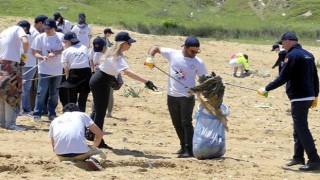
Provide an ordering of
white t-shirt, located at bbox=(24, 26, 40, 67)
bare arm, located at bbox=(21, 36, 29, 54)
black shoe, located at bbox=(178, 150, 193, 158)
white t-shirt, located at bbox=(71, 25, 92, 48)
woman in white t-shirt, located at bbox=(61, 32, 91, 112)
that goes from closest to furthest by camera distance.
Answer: black shoe, located at bbox=(178, 150, 193, 158) < bare arm, located at bbox=(21, 36, 29, 54) < woman in white t-shirt, located at bbox=(61, 32, 91, 112) < white t-shirt, located at bbox=(24, 26, 40, 67) < white t-shirt, located at bbox=(71, 25, 92, 48)

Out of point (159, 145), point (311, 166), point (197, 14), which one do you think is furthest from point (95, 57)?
point (197, 14)

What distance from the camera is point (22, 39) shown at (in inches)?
455

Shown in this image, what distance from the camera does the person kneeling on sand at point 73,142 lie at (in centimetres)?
909

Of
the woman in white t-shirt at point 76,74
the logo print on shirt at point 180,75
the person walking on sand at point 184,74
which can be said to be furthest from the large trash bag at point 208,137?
the woman in white t-shirt at point 76,74

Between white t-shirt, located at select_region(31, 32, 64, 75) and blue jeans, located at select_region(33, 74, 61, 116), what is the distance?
0.13 meters

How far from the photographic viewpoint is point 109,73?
10227 millimetres

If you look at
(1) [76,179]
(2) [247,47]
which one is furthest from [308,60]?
(2) [247,47]

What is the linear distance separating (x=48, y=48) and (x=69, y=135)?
405cm

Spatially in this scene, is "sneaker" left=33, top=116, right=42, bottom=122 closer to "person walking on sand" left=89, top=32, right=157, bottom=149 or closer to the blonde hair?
"person walking on sand" left=89, top=32, right=157, bottom=149

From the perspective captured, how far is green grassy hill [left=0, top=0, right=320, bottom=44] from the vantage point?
1624 inches

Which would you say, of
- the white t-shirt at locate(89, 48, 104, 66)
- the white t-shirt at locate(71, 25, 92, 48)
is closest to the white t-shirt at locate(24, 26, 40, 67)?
the white t-shirt at locate(89, 48, 104, 66)

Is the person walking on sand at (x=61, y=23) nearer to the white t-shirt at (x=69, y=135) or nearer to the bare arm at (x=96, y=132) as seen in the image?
the bare arm at (x=96, y=132)

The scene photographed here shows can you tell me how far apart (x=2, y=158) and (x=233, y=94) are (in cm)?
1033

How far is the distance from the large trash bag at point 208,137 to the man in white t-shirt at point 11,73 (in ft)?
10.1
